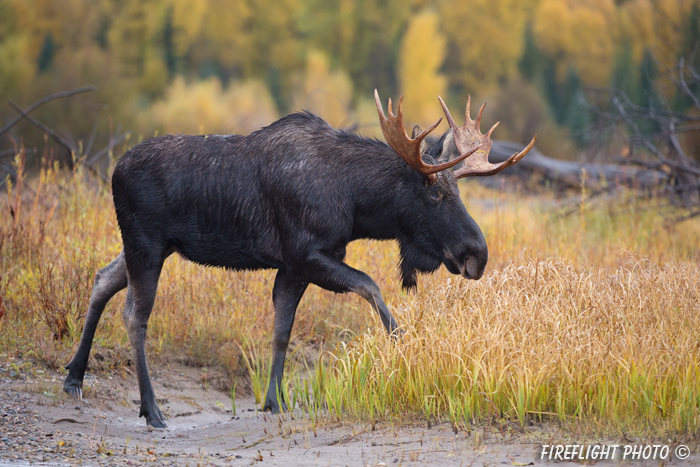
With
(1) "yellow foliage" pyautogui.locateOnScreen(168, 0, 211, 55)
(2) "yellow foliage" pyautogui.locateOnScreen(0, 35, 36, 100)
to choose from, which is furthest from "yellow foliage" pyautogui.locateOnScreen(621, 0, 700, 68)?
(1) "yellow foliage" pyautogui.locateOnScreen(168, 0, 211, 55)

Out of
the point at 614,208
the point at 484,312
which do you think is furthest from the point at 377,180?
the point at 614,208

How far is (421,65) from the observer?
1796 inches

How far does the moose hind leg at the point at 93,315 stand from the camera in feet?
18.7

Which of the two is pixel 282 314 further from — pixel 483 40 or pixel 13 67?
pixel 483 40

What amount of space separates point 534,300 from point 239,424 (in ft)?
6.63

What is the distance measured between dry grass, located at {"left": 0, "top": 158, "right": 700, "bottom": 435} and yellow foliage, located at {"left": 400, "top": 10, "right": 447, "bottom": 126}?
3639 centimetres

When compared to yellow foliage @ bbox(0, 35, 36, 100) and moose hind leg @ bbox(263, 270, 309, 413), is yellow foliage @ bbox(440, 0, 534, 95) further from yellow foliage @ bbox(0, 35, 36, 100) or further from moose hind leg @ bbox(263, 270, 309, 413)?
moose hind leg @ bbox(263, 270, 309, 413)

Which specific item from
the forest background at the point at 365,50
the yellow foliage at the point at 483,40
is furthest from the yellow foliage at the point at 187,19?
the yellow foliage at the point at 483,40

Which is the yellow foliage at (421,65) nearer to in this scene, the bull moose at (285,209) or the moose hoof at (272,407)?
the bull moose at (285,209)

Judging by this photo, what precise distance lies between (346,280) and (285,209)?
0.63 metres

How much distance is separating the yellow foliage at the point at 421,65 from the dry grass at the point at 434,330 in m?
36.4

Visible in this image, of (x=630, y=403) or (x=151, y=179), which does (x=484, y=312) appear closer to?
(x=630, y=403)

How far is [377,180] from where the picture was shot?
551 centimetres

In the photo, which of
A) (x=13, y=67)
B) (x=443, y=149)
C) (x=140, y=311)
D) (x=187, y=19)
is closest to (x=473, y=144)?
(x=443, y=149)
